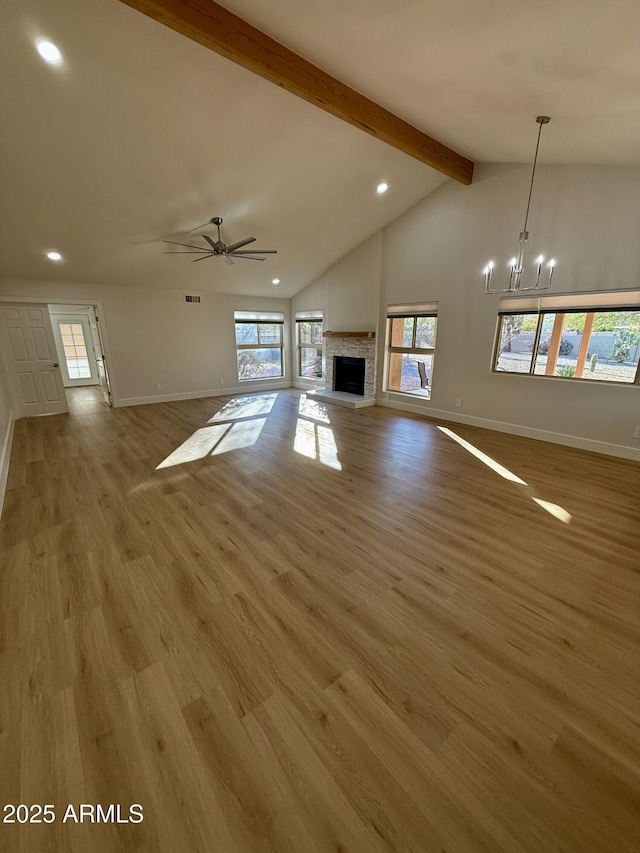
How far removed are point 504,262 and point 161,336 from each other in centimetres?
651

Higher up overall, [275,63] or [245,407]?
[275,63]

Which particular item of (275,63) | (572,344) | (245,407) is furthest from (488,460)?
(245,407)

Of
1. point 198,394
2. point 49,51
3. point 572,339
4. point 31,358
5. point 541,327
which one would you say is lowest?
point 198,394

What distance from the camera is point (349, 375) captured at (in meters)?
7.61

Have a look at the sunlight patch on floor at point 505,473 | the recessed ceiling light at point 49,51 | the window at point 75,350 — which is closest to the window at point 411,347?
the sunlight patch on floor at point 505,473

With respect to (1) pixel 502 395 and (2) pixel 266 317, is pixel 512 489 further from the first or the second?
(2) pixel 266 317

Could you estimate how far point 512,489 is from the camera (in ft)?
11.2

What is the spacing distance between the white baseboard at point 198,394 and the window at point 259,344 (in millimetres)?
244

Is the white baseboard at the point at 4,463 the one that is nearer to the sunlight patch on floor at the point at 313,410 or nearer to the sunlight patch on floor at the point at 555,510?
the sunlight patch on floor at the point at 313,410

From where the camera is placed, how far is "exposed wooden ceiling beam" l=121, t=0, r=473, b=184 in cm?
224

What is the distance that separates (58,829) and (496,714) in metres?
1.64

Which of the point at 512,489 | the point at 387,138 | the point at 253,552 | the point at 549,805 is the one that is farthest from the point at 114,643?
the point at 387,138

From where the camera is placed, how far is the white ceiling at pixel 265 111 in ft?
7.20

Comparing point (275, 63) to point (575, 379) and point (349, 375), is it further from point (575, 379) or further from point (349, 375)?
point (349, 375)
